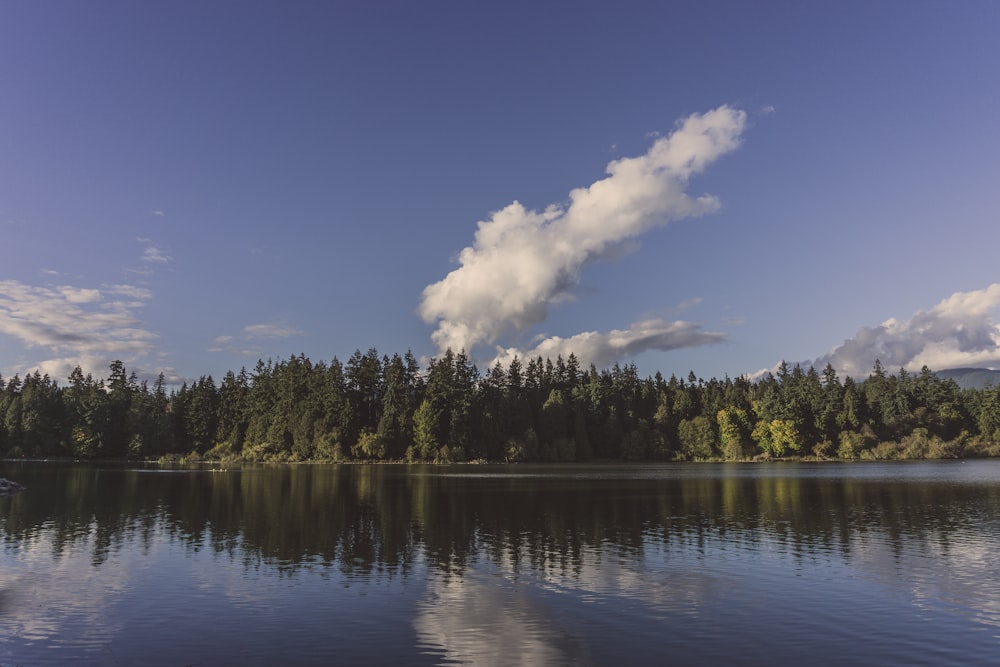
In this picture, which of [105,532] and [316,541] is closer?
[316,541]

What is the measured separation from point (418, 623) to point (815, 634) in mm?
15596

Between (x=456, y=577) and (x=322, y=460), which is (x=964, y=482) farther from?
(x=322, y=460)

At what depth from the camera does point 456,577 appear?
3378 cm

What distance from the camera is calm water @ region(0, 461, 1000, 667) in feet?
73.8

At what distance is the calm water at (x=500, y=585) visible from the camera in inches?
886

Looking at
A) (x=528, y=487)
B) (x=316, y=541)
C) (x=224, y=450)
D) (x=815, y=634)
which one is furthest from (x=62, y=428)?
(x=815, y=634)

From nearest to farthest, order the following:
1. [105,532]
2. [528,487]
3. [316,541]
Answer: [316,541] → [105,532] → [528,487]

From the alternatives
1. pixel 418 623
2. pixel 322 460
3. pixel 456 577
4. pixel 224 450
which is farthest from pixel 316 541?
pixel 224 450

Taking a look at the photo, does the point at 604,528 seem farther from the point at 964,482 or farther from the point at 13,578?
the point at 964,482

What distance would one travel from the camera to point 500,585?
105 ft

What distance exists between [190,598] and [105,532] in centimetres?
2557

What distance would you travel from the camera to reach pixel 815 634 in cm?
2422

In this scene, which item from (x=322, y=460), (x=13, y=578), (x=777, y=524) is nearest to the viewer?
(x=13, y=578)

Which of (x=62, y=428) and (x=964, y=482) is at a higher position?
(x=62, y=428)
